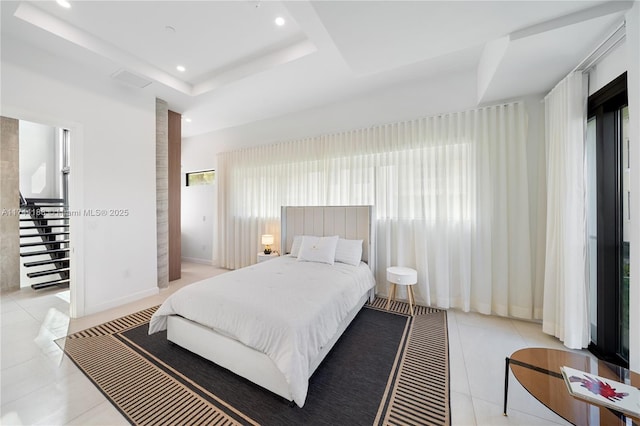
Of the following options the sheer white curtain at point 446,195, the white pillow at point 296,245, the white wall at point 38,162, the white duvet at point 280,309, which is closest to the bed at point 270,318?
the white duvet at point 280,309

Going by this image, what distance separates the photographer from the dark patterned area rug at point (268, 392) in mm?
1517

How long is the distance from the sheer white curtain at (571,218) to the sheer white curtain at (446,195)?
403mm

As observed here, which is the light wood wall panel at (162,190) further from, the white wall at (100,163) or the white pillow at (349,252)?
the white pillow at (349,252)

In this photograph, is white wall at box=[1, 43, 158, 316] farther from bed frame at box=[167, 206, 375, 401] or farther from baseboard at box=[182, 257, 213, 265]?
baseboard at box=[182, 257, 213, 265]

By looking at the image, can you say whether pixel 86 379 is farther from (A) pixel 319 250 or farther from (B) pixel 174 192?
(B) pixel 174 192

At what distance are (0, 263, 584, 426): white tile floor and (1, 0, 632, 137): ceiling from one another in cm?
269

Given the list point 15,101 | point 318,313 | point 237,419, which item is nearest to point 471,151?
point 318,313

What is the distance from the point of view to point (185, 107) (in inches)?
164

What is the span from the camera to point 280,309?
1.79 m

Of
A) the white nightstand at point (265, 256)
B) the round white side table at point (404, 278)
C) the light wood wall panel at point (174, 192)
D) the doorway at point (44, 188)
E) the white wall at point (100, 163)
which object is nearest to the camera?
the white wall at point (100, 163)

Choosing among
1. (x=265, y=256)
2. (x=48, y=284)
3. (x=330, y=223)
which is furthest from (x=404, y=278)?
(x=48, y=284)

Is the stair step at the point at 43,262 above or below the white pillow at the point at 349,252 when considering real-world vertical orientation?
below

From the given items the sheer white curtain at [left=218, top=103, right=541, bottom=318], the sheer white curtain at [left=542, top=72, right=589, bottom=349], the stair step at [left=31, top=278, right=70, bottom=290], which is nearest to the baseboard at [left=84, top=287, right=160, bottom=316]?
the stair step at [left=31, top=278, right=70, bottom=290]

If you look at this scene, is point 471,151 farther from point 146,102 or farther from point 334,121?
point 146,102
